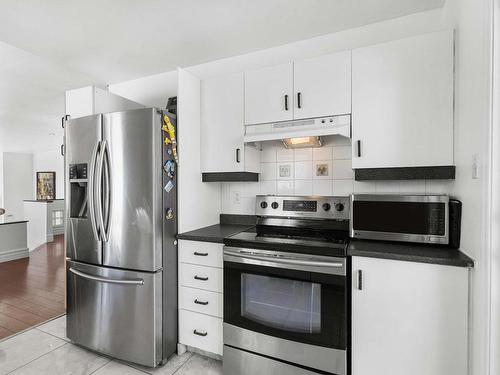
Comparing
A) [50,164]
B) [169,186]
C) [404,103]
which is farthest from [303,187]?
[50,164]

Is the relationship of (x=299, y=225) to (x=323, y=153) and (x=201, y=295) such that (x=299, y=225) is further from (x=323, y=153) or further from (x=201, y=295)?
(x=201, y=295)

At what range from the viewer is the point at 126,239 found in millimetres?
1986

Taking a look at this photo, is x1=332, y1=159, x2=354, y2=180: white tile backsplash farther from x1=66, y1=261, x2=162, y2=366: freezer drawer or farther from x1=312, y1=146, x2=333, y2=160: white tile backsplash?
x1=66, y1=261, x2=162, y2=366: freezer drawer

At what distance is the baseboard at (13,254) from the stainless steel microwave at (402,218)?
559cm

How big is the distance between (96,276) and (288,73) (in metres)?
2.08

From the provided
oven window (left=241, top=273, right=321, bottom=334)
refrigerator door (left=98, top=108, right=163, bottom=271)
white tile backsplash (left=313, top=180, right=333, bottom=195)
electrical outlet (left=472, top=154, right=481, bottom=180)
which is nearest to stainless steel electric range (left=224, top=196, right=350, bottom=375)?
oven window (left=241, top=273, right=321, bottom=334)

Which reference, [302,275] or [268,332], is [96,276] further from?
[302,275]

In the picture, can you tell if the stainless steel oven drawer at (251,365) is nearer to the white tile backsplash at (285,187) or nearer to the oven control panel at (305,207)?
the oven control panel at (305,207)

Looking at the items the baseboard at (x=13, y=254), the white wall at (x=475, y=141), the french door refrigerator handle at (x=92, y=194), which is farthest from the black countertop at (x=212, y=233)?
the baseboard at (x=13, y=254)

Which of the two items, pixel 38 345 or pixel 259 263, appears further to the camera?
pixel 38 345

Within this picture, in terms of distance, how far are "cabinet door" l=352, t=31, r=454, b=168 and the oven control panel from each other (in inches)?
12.8

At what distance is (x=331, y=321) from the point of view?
5.20 feet

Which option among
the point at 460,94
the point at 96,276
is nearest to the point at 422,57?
the point at 460,94

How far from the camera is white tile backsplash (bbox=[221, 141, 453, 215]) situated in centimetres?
204
